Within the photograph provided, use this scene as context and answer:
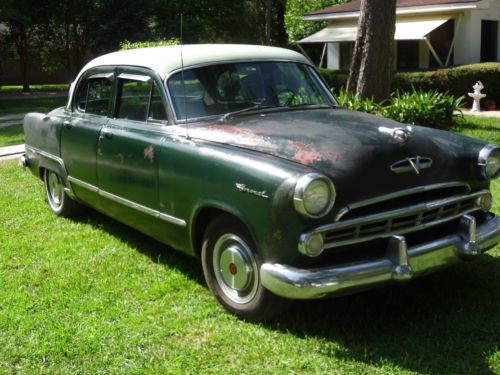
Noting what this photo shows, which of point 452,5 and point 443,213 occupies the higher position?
point 452,5

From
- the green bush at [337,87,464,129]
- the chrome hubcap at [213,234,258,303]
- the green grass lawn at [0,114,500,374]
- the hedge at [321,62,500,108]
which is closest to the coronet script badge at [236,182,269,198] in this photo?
the chrome hubcap at [213,234,258,303]

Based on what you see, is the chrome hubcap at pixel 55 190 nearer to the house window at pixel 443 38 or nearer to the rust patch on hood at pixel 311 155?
the rust patch on hood at pixel 311 155

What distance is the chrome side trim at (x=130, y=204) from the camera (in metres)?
4.36

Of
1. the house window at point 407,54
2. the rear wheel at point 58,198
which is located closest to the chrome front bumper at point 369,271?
the rear wheel at point 58,198

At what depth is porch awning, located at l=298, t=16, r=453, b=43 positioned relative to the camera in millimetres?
18125

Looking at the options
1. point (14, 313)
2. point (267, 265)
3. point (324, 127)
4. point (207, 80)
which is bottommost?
point (14, 313)

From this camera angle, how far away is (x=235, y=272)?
3922 mm

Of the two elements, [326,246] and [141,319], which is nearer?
[326,246]

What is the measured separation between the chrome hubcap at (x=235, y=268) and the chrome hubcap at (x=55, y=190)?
298 cm

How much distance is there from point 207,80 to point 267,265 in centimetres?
179

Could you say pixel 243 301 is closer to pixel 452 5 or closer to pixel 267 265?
pixel 267 265

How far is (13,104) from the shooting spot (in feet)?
73.2

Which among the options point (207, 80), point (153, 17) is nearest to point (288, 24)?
point (153, 17)

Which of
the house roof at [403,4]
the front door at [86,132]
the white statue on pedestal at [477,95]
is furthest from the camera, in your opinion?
the house roof at [403,4]
